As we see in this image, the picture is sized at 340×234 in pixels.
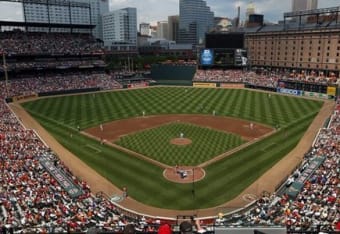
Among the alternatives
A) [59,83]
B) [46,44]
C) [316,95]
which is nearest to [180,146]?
[316,95]

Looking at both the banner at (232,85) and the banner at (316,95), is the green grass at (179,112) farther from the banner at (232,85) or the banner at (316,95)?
the banner at (232,85)

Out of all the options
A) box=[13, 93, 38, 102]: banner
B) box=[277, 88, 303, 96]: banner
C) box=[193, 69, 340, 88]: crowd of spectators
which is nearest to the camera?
box=[13, 93, 38, 102]: banner

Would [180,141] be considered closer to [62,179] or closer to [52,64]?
[62,179]

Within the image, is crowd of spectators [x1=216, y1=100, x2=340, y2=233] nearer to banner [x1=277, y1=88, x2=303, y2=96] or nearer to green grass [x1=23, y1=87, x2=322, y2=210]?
green grass [x1=23, y1=87, x2=322, y2=210]

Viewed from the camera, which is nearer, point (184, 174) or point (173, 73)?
point (184, 174)

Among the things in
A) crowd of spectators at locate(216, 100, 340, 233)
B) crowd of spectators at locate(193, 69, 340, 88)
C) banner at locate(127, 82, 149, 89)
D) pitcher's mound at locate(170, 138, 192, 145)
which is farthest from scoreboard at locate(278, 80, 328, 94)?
pitcher's mound at locate(170, 138, 192, 145)

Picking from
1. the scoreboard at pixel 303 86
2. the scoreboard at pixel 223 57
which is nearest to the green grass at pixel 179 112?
the scoreboard at pixel 303 86
